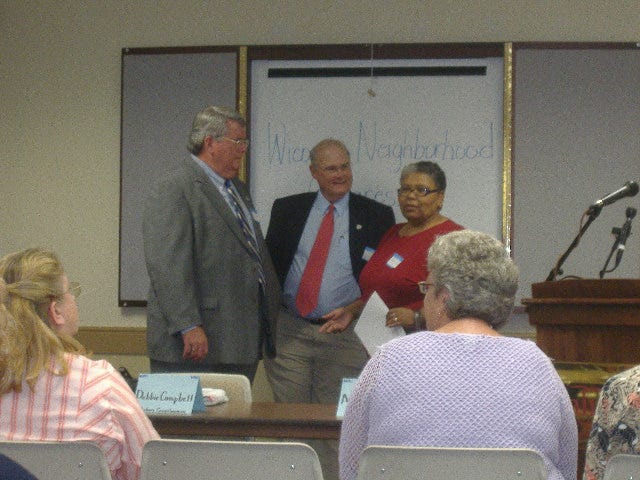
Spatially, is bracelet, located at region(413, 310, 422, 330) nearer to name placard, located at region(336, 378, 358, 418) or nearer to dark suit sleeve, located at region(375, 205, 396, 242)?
dark suit sleeve, located at region(375, 205, 396, 242)

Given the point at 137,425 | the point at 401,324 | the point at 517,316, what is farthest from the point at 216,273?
the point at 137,425

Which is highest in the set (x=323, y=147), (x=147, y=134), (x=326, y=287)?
(x=147, y=134)

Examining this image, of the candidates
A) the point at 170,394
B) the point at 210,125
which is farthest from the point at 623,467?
the point at 210,125

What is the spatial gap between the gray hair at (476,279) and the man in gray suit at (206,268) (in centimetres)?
208

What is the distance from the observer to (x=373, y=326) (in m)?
4.41

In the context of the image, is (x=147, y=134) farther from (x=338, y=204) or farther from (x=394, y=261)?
(x=394, y=261)

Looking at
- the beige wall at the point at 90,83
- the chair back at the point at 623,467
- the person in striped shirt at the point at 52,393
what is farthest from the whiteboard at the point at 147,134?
the chair back at the point at 623,467

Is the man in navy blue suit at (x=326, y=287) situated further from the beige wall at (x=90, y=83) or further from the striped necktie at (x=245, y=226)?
the beige wall at (x=90, y=83)

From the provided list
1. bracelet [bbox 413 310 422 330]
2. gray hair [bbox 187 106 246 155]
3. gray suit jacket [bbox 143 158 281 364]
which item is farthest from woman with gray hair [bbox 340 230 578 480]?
gray hair [bbox 187 106 246 155]

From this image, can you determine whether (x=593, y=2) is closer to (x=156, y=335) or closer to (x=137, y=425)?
(x=156, y=335)

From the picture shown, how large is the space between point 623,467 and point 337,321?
2.83m

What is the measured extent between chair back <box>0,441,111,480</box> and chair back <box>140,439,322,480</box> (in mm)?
99

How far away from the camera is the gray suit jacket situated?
176 inches

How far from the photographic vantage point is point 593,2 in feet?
17.7
